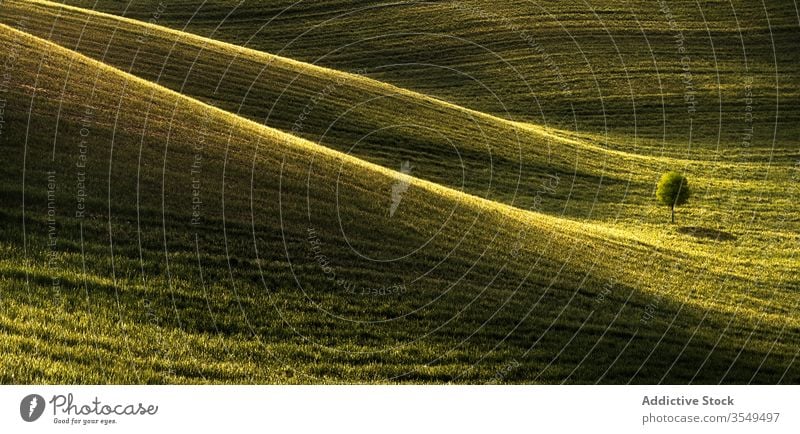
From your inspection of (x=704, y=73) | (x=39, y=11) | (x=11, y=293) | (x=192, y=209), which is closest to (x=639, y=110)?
(x=704, y=73)

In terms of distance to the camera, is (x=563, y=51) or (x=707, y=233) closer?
(x=707, y=233)

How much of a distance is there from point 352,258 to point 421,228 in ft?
13.8

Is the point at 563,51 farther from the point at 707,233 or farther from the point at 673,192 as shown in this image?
the point at 707,233

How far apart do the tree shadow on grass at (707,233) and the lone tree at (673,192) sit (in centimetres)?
207

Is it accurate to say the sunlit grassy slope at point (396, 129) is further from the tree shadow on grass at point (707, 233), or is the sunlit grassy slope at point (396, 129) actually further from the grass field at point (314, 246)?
the tree shadow on grass at point (707, 233)

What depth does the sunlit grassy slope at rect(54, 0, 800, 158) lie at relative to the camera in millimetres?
75938

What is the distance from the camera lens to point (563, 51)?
84562 millimetres

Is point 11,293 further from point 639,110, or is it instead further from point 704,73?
point 704,73

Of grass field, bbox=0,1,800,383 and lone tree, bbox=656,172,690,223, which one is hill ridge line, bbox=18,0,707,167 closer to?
grass field, bbox=0,1,800,383

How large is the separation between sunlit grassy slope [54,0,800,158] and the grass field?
2501 centimetres

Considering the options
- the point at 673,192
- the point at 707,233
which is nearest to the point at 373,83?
the point at 673,192

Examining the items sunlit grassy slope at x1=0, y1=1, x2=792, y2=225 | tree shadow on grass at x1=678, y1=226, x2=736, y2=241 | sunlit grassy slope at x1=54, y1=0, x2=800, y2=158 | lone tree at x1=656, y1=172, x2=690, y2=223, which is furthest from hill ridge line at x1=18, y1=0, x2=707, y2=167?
tree shadow on grass at x1=678, y1=226, x2=736, y2=241

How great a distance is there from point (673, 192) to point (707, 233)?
3482mm

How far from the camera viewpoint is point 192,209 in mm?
19547
